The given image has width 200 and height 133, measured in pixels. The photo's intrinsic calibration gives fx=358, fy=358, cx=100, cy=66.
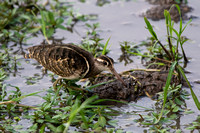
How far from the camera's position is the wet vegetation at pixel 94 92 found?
5.09m

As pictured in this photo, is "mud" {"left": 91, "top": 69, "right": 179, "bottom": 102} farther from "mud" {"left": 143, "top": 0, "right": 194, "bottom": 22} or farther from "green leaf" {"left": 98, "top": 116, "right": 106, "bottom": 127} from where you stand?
"mud" {"left": 143, "top": 0, "right": 194, "bottom": 22}

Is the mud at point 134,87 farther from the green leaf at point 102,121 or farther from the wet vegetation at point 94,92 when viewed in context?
the green leaf at point 102,121

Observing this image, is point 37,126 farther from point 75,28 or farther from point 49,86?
point 75,28

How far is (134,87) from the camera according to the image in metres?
5.98

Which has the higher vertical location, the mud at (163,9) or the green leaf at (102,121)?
the mud at (163,9)

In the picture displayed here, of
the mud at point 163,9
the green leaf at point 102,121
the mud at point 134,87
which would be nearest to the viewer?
the green leaf at point 102,121

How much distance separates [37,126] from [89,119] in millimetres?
A: 771

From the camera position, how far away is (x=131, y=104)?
5.45 metres

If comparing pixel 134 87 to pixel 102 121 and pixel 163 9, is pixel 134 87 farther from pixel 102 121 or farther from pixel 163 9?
pixel 163 9

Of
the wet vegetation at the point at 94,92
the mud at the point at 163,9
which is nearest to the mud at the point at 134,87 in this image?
the wet vegetation at the point at 94,92

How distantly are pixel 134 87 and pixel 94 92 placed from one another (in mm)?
673

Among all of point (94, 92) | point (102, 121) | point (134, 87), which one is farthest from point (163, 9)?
point (102, 121)

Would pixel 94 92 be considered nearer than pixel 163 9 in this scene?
Yes

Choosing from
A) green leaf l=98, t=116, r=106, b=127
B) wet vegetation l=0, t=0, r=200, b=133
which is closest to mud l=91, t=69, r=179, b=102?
wet vegetation l=0, t=0, r=200, b=133
